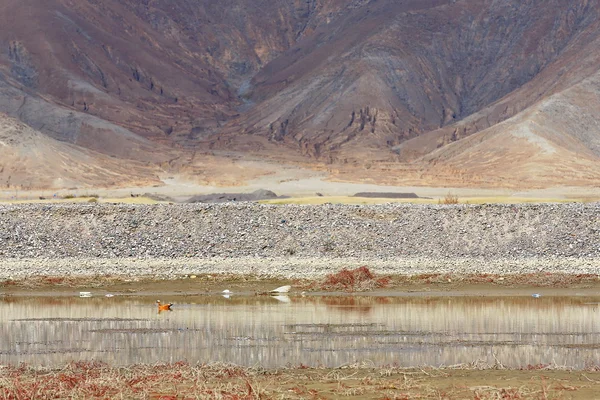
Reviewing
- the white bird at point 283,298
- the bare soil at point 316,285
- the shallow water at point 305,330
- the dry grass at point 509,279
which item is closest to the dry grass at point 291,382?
the shallow water at point 305,330

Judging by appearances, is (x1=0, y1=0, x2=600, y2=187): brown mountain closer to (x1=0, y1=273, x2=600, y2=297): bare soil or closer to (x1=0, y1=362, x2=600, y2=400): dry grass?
(x1=0, y1=273, x2=600, y2=297): bare soil

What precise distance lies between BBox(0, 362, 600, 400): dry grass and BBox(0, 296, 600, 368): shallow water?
1.18 meters

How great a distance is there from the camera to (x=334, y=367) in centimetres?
1599

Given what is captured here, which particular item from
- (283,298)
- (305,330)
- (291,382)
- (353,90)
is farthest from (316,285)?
(353,90)

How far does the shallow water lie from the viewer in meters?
17.3

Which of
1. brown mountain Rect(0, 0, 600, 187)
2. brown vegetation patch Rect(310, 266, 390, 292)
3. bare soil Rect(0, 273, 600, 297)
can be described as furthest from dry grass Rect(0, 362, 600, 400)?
brown mountain Rect(0, 0, 600, 187)

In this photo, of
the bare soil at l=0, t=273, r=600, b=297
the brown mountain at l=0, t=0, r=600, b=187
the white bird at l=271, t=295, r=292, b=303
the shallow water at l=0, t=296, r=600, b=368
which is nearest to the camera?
the shallow water at l=0, t=296, r=600, b=368

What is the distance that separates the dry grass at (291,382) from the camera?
13.0 metres

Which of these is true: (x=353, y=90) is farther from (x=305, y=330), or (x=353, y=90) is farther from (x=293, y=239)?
(x=305, y=330)

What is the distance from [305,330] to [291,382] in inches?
252

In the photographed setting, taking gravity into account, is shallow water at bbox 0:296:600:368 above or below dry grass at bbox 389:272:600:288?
below

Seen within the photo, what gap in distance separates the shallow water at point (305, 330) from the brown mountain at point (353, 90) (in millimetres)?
69564

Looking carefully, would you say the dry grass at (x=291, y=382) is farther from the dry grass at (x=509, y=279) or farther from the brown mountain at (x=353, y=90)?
the brown mountain at (x=353, y=90)

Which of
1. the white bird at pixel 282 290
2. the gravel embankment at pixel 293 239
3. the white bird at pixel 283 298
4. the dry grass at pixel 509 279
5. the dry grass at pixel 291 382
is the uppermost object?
the gravel embankment at pixel 293 239
